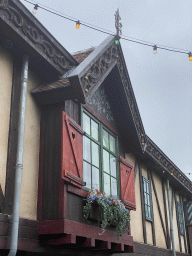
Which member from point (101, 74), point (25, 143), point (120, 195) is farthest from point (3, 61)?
point (120, 195)

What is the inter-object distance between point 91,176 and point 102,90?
225 centimetres

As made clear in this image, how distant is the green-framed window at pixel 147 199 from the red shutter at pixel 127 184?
2.13 metres

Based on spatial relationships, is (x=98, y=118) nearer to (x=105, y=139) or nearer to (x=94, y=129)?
(x=94, y=129)

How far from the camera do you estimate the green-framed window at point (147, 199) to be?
1006 cm

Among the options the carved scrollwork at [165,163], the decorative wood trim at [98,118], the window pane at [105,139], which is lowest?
the window pane at [105,139]

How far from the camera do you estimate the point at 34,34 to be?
5594 mm

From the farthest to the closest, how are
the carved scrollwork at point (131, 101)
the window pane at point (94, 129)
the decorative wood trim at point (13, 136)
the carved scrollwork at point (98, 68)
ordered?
the carved scrollwork at point (131, 101) < the window pane at point (94, 129) < the carved scrollwork at point (98, 68) < the decorative wood trim at point (13, 136)

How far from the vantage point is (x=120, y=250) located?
275 inches

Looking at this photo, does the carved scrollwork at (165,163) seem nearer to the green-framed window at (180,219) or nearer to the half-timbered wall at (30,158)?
the green-framed window at (180,219)

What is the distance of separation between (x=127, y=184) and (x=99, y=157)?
1.17 meters

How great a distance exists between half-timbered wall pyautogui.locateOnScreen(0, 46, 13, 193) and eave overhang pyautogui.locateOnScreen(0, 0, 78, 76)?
11.5 inches

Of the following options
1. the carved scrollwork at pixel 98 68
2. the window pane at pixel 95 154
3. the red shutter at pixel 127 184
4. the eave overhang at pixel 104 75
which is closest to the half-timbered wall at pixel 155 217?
the red shutter at pixel 127 184

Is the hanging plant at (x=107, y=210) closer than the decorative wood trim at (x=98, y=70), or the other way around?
the hanging plant at (x=107, y=210)

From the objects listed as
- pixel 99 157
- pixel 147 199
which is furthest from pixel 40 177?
pixel 147 199
